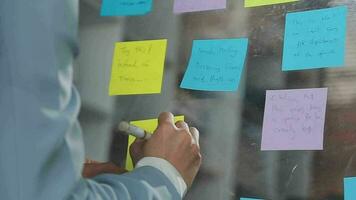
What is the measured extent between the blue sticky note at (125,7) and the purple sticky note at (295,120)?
381mm

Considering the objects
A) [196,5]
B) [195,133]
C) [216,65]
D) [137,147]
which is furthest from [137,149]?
[196,5]

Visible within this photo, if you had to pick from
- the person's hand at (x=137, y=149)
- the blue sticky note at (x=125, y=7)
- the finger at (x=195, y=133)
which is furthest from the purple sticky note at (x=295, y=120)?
the blue sticky note at (x=125, y=7)

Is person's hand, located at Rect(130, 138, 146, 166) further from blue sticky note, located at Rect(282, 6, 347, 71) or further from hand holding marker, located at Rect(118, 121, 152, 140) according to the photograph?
blue sticky note, located at Rect(282, 6, 347, 71)

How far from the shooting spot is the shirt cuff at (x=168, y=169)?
0.78 metres

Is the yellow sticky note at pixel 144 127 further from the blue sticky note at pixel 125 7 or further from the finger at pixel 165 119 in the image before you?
the blue sticky note at pixel 125 7

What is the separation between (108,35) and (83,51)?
8cm

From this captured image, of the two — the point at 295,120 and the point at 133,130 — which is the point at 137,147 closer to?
the point at 133,130

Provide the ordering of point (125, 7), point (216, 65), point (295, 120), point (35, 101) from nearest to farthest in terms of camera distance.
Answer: point (35, 101) < point (295, 120) < point (216, 65) < point (125, 7)

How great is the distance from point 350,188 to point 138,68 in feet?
1.62

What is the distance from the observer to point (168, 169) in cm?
80

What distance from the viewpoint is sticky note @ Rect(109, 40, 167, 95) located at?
3.58 feet

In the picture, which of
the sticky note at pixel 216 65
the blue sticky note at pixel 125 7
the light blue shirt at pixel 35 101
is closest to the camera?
the light blue shirt at pixel 35 101

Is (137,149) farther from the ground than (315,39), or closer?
closer

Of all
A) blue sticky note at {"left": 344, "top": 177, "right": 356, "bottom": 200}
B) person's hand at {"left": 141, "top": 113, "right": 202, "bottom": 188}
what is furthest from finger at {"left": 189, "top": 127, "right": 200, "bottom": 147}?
blue sticky note at {"left": 344, "top": 177, "right": 356, "bottom": 200}
